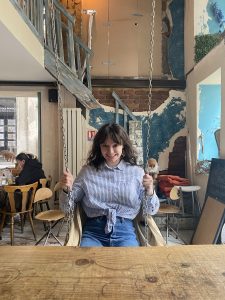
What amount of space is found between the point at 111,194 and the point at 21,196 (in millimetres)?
2133

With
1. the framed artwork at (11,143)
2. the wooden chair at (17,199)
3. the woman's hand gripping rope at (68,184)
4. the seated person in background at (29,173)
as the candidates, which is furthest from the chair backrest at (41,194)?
the framed artwork at (11,143)

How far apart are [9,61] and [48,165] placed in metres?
2.09

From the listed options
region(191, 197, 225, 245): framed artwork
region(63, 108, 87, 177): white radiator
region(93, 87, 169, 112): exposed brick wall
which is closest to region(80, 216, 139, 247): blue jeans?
region(191, 197, 225, 245): framed artwork

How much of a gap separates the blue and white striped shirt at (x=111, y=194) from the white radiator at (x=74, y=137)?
9.77ft

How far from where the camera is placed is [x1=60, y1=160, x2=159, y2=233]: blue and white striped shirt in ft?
6.09

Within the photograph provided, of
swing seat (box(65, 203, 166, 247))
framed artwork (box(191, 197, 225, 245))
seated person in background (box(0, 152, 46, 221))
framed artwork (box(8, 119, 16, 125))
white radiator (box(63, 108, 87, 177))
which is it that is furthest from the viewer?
framed artwork (box(8, 119, 16, 125))

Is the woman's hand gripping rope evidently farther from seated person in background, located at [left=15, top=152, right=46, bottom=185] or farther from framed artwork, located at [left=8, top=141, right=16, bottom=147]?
framed artwork, located at [left=8, top=141, right=16, bottom=147]

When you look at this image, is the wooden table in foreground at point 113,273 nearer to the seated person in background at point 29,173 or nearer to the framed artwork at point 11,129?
the seated person in background at point 29,173

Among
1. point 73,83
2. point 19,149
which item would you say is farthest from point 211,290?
point 19,149

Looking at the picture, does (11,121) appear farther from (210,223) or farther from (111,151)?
(111,151)

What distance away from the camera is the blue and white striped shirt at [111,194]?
186 centimetres

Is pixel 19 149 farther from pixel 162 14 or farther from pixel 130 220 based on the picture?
pixel 130 220

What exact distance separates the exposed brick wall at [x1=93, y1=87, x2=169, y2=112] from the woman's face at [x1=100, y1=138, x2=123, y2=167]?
3212 millimetres

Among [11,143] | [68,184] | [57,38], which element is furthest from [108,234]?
[11,143]
